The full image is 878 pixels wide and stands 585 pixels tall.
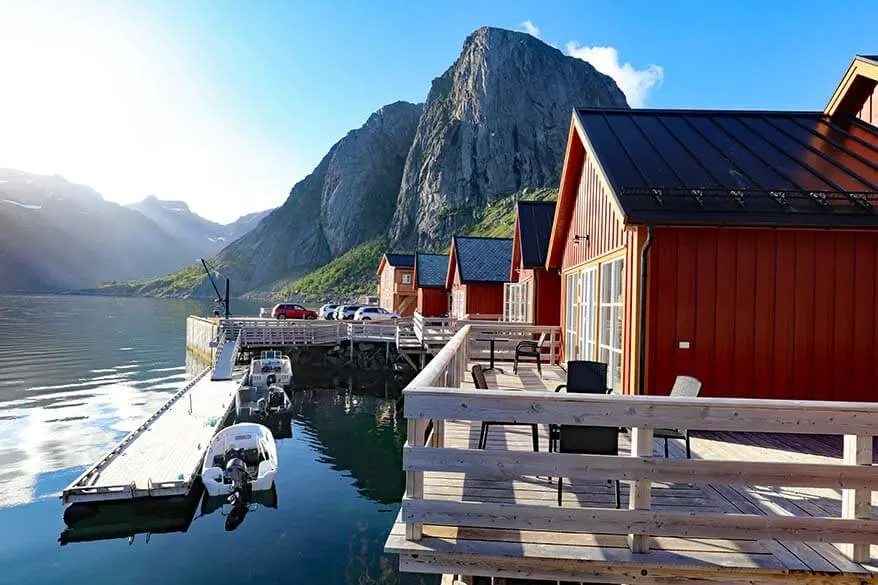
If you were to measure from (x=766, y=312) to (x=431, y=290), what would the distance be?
3422 cm

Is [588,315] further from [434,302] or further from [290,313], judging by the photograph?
[290,313]

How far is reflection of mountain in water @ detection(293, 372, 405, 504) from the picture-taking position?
55.2 ft

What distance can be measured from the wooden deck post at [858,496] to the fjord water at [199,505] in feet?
29.6

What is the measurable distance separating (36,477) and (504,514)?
18.0 meters

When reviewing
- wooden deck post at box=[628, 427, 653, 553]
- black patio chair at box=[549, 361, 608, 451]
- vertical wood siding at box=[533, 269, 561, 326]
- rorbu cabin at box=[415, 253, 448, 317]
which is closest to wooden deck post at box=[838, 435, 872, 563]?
wooden deck post at box=[628, 427, 653, 553]

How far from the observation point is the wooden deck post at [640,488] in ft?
13.1

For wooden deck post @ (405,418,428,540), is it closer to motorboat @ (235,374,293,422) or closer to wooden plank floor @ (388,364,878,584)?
wooden plank floor @ (388,364,878,584)

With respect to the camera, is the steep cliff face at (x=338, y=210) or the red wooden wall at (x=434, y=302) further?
the steep cliff face at (x=338, y=210)

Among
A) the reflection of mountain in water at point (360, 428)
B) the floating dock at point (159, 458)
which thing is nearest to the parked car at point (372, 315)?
the reflection of mountain in water at point (360, 428)

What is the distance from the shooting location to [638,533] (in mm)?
3990

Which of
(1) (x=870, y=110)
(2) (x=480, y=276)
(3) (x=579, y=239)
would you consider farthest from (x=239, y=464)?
(2) (x=480, y=276)

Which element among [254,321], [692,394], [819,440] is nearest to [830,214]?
[819,440]

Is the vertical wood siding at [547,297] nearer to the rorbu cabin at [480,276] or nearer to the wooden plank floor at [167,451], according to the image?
the rorbu cabin at [480,276]

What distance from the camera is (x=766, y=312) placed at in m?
7.88
